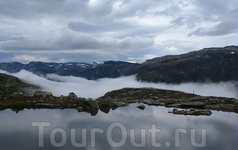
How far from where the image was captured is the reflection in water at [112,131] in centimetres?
5016

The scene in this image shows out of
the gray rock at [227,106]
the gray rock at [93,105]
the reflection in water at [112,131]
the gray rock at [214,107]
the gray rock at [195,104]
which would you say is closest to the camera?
the reflection in water at [112,131]

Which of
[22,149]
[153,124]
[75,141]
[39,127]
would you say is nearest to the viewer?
[22,149]

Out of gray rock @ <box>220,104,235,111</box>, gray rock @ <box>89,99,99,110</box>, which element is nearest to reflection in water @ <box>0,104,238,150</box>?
gray rock @ <box>89,99,99,110</box>

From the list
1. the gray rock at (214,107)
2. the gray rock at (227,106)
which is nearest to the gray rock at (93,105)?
the gray rock at (214,107)

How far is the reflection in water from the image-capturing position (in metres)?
50.2

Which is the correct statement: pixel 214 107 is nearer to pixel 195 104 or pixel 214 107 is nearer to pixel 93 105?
pixel 195 104

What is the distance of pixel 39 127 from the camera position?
208 feet

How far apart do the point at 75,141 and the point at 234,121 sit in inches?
2520

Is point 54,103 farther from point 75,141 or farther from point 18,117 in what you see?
point 75,141

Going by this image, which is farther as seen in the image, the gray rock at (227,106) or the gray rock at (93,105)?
the gray rock at (227,106)

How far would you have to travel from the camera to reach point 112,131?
61156 millimetres

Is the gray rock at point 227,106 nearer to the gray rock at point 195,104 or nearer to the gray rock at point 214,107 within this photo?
the gray rock at point 214,107

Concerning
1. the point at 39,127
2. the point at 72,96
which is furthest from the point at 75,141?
the point at 72,96

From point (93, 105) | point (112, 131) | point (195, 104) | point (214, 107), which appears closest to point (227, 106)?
point (214, 107)
